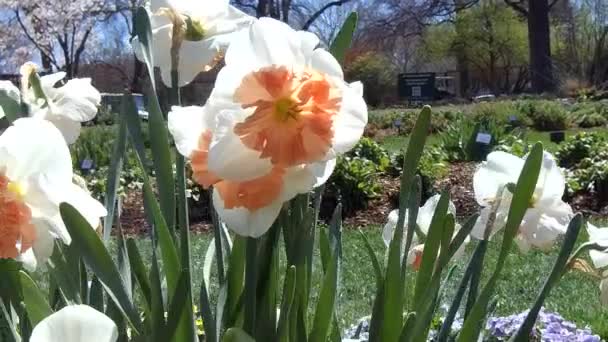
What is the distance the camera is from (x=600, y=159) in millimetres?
6754

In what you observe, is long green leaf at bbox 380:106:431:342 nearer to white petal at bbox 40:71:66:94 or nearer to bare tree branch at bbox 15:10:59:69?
white petal at bbox 40:71:66:94

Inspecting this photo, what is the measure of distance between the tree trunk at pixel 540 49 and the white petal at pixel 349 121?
77.1 ft

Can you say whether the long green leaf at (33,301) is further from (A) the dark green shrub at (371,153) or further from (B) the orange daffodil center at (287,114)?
(A) the dark green shrub at (371,153)

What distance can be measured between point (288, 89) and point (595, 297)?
3.12 m

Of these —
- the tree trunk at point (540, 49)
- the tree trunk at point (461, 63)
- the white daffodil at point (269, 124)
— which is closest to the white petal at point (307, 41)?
the white daffodil at point (269, 124)

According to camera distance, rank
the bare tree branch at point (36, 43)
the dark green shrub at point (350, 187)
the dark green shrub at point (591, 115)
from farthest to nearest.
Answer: the bare tree branch at point (36, 43) < the dark green shrub at point (591, 115) < the dark green shrub at point (350, 187)

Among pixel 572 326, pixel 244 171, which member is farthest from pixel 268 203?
pixel 572 326

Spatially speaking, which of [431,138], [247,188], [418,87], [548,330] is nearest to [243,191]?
[247,188]

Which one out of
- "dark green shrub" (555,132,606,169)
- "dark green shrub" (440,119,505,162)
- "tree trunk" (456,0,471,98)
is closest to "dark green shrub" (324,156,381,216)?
"dark green shrub" (440,119,505,162)

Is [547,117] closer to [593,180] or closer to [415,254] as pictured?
[593,180]

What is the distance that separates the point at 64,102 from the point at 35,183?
35 centimetres

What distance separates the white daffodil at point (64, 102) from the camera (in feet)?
3.56

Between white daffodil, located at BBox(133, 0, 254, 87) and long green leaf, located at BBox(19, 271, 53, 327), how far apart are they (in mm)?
265

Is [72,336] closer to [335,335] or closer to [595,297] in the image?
[335,335]
